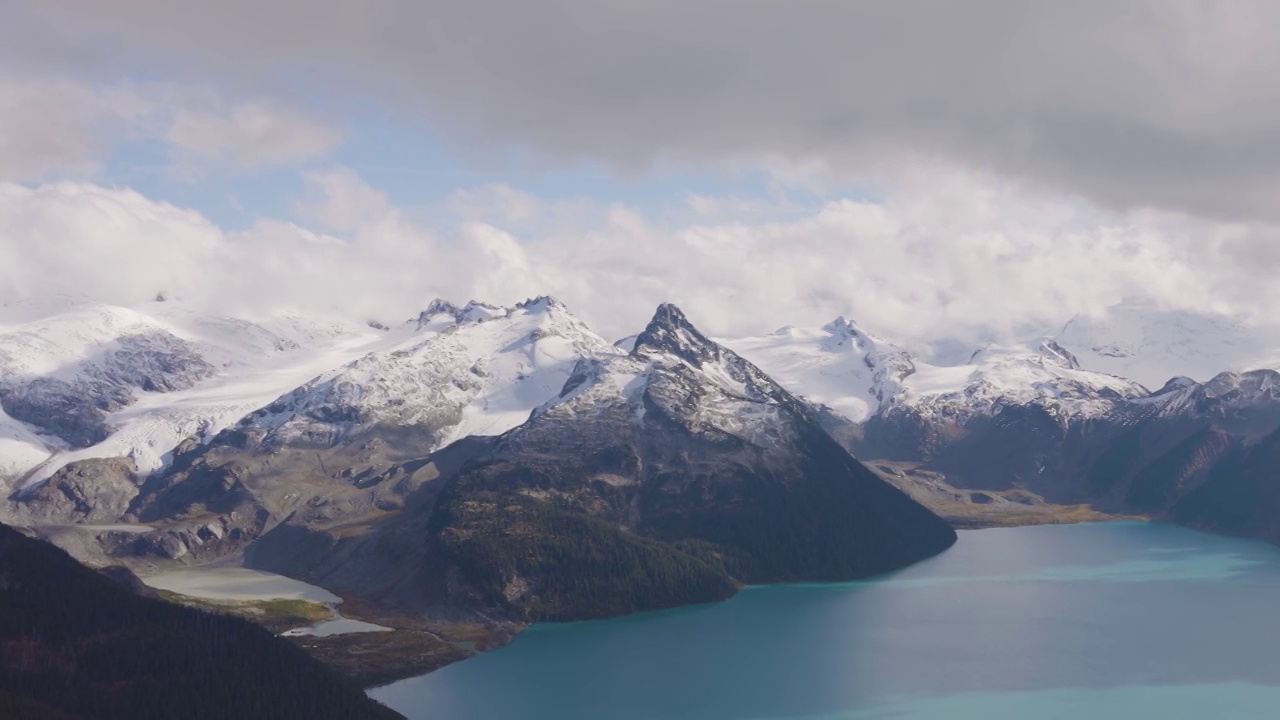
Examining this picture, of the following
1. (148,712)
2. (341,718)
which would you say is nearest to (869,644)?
(341,718)

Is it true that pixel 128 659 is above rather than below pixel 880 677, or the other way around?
above

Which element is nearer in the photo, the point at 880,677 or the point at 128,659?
the point at 128,659

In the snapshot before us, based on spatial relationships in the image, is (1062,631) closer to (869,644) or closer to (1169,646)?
(1169,646)

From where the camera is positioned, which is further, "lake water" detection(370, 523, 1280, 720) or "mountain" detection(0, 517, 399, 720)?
"lake water" detection(370, 523, 1280, 720)

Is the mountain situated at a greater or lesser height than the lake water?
greater

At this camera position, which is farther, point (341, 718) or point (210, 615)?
point (210, 615)

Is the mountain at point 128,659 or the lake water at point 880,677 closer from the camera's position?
the mountain at point 128,659

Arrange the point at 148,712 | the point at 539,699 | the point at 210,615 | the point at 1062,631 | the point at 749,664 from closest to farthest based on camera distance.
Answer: the point at 148,712
the point at 210,615
the point at 539,699
the point at 749,664
the point at 1062,631

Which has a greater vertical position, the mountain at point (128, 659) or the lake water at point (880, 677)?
the mountain at point (128, 659)
